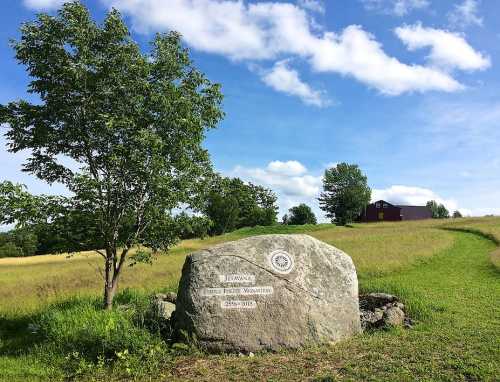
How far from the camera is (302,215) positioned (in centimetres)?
11750

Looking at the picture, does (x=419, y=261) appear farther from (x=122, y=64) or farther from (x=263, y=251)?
(x=122, y=64)

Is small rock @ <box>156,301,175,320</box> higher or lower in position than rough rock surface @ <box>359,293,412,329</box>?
higher

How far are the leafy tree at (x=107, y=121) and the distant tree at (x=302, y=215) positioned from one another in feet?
341

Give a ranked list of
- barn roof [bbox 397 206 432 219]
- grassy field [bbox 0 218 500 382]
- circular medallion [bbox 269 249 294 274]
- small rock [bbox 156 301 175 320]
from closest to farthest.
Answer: grassy field [bbox 0 218 500 382] → circular medallion [bbox 269 249 294 274] → small rock [bbox 156 301 175 320] → barn roof [bbox 397 206 432 219]

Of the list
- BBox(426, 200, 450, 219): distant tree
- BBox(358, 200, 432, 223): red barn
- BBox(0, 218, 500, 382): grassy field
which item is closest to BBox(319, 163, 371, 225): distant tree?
BBox(358, 200, 432, 223): red barn

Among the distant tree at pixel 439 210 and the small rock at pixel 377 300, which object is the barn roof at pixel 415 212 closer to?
the distant tree at pixel 439 210

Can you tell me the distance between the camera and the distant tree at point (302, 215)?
116 metres

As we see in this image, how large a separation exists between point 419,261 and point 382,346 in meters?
19.0

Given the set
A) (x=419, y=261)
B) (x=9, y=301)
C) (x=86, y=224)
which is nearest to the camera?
(x=86, y=224)

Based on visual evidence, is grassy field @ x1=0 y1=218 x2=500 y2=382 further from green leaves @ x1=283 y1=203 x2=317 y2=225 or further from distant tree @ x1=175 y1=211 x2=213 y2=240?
green leaves @ x1=283 y1=203 x2=317 y2=225

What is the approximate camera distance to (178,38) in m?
14.0

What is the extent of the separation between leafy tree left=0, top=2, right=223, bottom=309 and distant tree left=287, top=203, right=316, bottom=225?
341ft

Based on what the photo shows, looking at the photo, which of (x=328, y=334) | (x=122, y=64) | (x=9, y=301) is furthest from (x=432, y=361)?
(x=9, y=301)

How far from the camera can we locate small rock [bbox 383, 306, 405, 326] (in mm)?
11117
